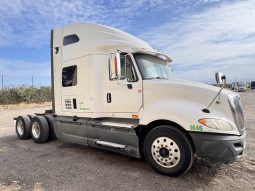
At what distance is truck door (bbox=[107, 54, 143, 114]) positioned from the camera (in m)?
5.57

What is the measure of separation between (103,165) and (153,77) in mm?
2233

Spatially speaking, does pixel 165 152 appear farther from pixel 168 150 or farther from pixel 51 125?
pixel 51 125

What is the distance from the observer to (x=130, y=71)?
18.5 ft

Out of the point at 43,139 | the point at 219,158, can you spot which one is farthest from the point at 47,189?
the point at 43,139

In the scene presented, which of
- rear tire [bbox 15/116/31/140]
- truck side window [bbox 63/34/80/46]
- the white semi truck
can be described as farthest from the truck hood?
rear tire [bbox 15/116/31/140]

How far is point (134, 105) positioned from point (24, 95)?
85.6 ft

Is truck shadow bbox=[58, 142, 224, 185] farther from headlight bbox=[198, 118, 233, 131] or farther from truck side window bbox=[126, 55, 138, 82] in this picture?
truck side window bbox=[126, 55, 138, 82]

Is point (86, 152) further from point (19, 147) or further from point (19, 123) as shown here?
point (19, 123)

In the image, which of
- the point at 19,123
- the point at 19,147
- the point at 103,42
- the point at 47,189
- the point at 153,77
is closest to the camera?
the point at 47,189

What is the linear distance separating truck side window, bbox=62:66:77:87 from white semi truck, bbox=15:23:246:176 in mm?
26

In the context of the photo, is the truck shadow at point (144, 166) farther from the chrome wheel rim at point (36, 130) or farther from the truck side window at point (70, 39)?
the truck side window at point (70, 39)

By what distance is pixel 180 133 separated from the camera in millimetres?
4805

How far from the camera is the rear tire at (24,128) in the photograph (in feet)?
28.6

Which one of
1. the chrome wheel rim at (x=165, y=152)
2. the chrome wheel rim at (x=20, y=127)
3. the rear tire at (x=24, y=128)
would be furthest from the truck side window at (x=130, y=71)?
the chrome wheel rim at (x=20, y=127)
